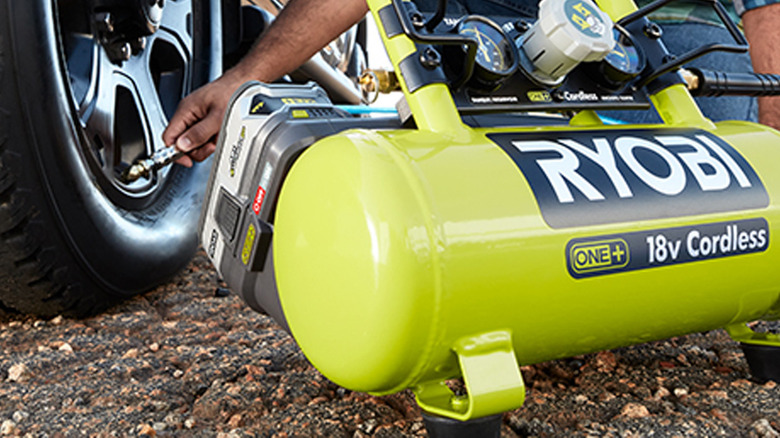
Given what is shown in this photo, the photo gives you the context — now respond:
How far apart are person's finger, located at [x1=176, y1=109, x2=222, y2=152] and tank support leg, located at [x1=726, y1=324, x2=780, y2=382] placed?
3.29ft

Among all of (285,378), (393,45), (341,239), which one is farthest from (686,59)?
(285,378)

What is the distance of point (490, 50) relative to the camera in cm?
82

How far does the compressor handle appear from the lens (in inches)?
40.2

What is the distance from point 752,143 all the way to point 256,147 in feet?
2.35

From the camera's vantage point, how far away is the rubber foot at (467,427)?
0.65 metres

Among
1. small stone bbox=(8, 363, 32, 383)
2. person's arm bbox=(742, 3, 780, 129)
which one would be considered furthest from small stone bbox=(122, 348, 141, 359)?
person's arm bbox=(742, 3, 780, 129)

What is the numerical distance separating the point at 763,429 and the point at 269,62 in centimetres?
108

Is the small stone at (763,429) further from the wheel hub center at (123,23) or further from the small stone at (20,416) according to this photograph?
the wheel hub center at (123,23)

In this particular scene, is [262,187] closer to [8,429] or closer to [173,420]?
[173,420]

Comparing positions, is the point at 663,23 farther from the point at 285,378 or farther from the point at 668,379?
the point at 285,378

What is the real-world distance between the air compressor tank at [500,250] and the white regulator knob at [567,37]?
11 cm

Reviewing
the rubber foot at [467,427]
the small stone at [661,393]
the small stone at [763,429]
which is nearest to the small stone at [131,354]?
the rubber foot at [467,427]

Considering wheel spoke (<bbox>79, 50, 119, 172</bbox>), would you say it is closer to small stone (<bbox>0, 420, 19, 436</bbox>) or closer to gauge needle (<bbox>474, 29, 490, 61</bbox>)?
small stone (<bbox>0, 420, 19, 436</bbox>)

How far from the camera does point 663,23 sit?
201 cm
